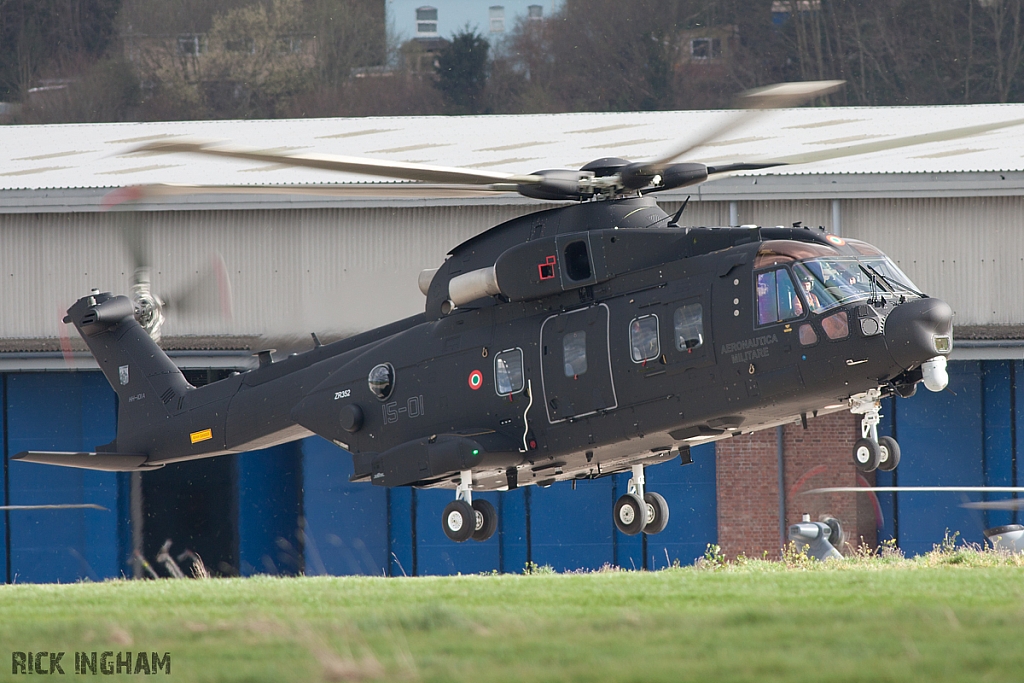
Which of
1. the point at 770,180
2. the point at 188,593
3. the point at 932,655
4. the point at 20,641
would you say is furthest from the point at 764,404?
the point at 770,180

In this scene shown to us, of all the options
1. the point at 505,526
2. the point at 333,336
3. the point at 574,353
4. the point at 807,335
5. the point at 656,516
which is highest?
the point at 807,335

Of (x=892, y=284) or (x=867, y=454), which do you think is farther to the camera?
(x=867, y=454)

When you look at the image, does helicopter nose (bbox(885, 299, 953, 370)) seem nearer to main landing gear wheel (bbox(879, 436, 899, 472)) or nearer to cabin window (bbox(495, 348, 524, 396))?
main landing gear wheel (bbox(879, 436, 899, 472))

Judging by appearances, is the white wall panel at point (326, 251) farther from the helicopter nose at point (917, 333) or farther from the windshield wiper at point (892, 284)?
the helicopter nose at point (917, 333)

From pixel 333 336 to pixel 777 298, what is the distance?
37.1 ft

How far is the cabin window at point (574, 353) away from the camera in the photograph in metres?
15.0

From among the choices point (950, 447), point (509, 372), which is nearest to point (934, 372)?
point (509, 372)

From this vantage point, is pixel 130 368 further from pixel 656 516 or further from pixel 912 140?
pixel 912 140

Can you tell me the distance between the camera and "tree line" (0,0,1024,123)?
7169cm

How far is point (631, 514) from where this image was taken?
51.2 ft

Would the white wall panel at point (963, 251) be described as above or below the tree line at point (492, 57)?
below

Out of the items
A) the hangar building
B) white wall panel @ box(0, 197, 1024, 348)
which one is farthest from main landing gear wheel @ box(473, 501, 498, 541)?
white wall panel @ box(0, 197, 1024, 348)

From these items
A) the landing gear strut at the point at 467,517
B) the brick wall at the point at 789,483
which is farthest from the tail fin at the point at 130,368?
A: the brick wall at the point at 789,483

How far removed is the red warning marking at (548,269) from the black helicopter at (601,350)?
0.01 meters
